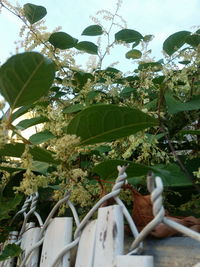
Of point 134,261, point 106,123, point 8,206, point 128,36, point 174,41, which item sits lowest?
point 134,261

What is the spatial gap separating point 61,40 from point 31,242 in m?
0.61

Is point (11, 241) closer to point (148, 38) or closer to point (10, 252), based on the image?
point (10, 252)

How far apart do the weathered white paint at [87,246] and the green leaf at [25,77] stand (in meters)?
0.26

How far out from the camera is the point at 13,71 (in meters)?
0.64

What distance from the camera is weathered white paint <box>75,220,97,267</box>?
2.06ft

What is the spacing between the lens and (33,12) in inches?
45.4

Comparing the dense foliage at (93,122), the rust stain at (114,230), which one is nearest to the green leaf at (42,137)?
the dense foliage at (93,122)

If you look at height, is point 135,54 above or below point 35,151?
above

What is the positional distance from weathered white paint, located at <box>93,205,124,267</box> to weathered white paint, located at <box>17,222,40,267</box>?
29 cm

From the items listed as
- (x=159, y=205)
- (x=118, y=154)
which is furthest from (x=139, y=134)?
(x=159, y=205)

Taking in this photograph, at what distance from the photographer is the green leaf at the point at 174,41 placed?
112cm

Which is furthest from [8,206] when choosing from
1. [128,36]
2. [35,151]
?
[128,36]

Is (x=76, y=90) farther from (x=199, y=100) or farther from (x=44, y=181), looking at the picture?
(x=44, y=181)

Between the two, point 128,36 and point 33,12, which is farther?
point 128,36
